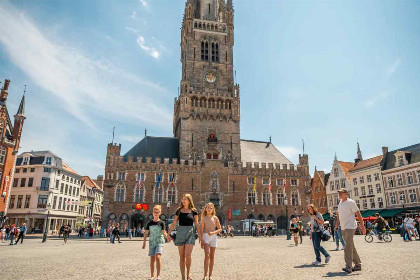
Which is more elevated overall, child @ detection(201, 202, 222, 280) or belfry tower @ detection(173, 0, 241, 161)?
belfry tower @ detection(173, 0, 241, 161)

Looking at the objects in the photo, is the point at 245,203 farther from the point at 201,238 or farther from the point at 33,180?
the point at 201,238

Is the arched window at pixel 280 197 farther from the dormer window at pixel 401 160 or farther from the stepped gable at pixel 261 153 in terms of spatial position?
the dormer window at pixel 401 160

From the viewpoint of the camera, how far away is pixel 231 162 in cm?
4706

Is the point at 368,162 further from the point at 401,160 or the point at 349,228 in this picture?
the point at 349,228

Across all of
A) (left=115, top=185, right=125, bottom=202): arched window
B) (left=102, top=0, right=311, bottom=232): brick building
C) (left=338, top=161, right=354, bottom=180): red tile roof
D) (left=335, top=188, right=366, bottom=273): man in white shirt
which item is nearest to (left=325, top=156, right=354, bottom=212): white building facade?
(left=338, top=161, right=354, bottom=180): red tile roof

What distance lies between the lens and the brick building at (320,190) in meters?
56.9

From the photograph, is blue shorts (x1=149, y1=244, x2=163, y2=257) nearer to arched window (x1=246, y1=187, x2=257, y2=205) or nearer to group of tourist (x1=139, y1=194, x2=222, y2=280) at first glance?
group of tourist (x1=139, y1=194, x2=222, y2=280)

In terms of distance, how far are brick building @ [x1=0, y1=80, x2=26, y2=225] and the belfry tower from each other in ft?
74.4

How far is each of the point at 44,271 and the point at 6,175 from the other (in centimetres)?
3553

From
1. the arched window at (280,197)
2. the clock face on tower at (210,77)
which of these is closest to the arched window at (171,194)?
the arched window at (280,197)

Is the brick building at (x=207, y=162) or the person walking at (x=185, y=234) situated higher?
the brick building at (x=207, y=162)

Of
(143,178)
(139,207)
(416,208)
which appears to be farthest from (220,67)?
(416,208)

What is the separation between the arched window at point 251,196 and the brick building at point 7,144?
33041mm

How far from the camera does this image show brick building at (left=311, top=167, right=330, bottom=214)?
56.9m
